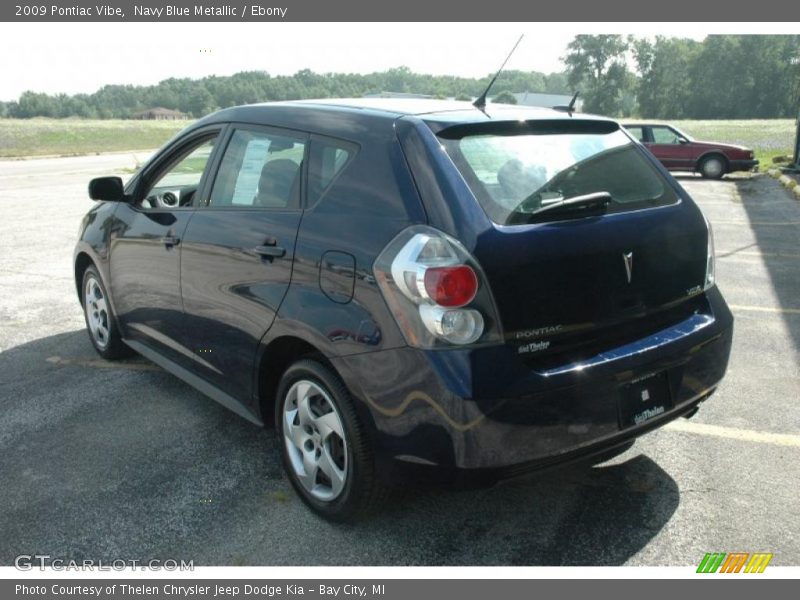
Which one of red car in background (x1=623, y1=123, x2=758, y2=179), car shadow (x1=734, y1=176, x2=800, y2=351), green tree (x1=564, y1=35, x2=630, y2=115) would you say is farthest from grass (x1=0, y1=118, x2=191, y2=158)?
car shadow (x1=734, y1=176, x2=800, y2=351)

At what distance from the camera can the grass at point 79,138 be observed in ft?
140

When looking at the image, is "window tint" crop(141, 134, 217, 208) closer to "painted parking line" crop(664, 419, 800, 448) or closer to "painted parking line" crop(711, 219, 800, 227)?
"painted parking line" crop(664, 419, 800, 448)

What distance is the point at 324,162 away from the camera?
10.6ft

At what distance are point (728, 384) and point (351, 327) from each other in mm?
2936

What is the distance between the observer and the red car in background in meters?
20.5

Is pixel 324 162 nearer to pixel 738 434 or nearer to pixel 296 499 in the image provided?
pixel 296 499

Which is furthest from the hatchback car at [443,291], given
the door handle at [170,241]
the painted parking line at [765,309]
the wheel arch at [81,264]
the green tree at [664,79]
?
the green tree at [664,79]

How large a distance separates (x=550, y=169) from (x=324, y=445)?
1.48 metres

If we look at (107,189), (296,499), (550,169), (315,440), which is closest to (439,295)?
(550,169)

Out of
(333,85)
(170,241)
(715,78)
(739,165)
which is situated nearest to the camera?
(170,241)

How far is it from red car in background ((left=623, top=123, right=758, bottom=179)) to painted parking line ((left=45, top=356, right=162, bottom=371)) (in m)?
18.0

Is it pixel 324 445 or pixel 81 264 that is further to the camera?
pixel 81 264

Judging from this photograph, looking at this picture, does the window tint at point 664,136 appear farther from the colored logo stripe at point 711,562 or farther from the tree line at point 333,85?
the colored logo stripe at point 711,562

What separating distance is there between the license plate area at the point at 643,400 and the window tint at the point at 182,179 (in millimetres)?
2466
